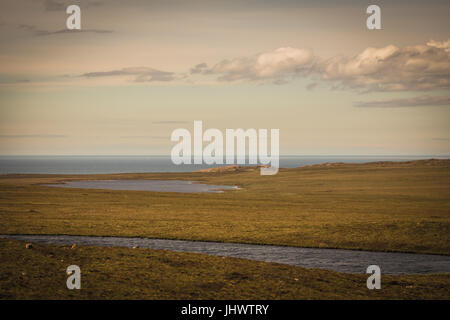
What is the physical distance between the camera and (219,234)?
39156 mm

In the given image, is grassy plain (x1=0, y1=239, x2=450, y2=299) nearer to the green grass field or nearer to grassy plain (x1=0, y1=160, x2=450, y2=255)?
the green grass field

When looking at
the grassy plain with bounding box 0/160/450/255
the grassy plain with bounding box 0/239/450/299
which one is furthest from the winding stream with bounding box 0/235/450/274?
the grassy plain with bounding box 0/239/450/299

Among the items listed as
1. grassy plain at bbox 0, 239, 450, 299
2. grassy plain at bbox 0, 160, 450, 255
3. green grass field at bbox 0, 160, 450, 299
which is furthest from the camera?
grassy plain at bbox 0, 160, 450, 255

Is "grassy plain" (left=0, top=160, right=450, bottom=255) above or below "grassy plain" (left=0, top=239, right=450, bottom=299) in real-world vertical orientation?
below

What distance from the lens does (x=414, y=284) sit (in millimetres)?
22938

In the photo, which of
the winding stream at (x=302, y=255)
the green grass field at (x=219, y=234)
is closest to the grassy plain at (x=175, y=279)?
the green grass field at (x=219, y=234)

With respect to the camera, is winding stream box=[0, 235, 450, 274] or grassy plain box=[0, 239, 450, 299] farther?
winding stream box=[0, 235, 450, 274]

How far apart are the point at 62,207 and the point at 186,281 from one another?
135 ft

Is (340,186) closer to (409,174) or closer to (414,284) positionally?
(409,174)

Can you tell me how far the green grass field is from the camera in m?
20.8

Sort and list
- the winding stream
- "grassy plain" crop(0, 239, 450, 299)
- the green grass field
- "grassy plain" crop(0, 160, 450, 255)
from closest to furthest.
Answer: "grassy plain" crop(0, 239, 450, 299) < the green grass field < the winding stream < "grassy plain" crop(0, 160, 450, 255)

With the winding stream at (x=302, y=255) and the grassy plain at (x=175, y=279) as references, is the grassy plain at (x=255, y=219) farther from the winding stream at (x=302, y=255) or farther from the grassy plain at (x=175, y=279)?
the grassy plain at (x=175, y=279)
